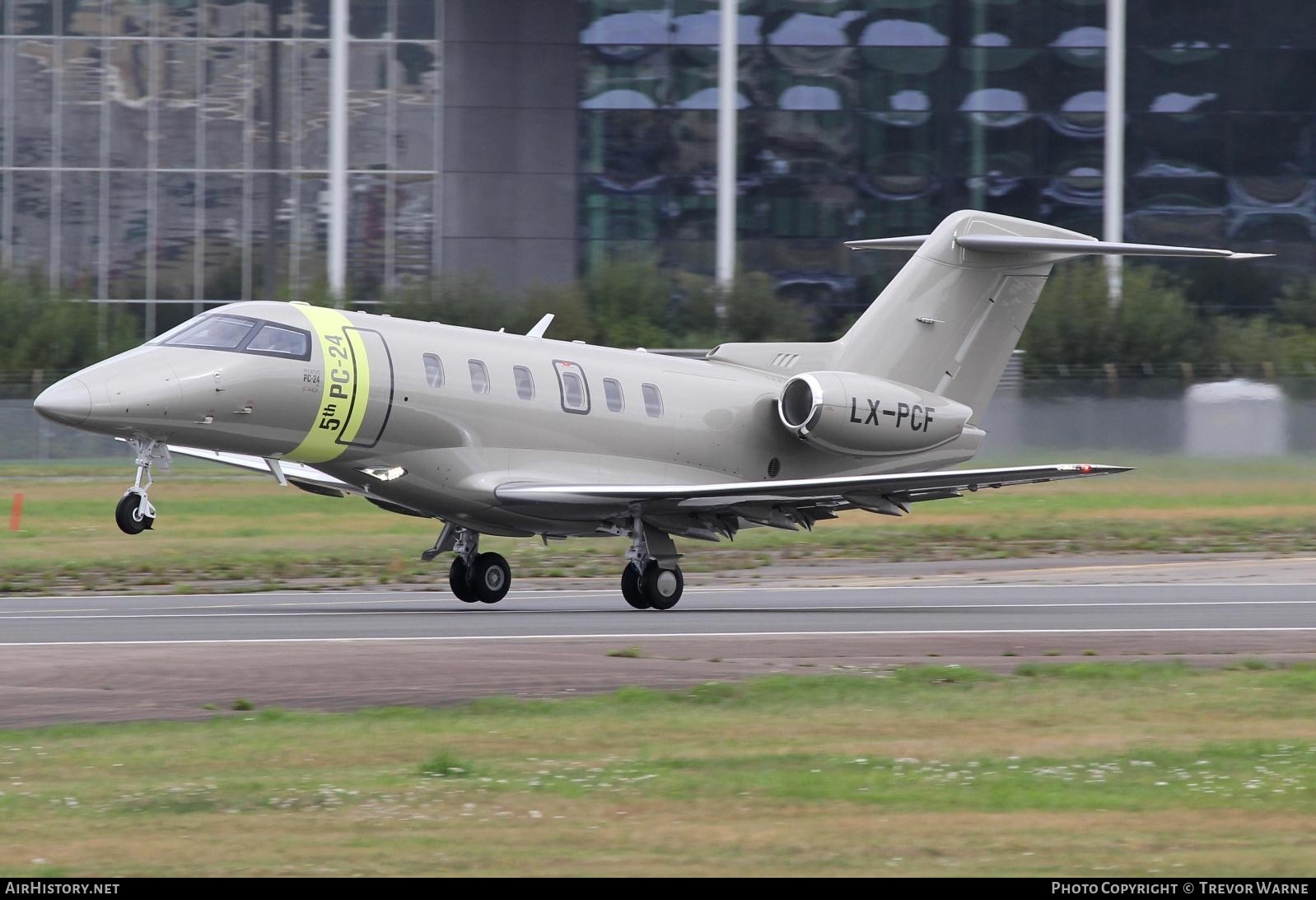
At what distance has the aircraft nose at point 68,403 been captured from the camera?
56.3 ft

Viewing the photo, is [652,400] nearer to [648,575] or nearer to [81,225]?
[648,575]

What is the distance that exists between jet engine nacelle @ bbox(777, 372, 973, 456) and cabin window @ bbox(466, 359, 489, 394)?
164 inches

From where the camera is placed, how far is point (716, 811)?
9141 millimetres

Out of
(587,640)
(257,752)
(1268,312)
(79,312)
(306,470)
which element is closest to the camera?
(257,752)

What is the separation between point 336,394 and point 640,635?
14.3ft

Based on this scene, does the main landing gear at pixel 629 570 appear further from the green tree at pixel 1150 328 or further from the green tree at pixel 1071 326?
the green tree at pixel 1150 328

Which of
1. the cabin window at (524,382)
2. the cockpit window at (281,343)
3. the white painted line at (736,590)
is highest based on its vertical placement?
the cockpit window at (281,343)

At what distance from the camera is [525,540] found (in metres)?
29.9

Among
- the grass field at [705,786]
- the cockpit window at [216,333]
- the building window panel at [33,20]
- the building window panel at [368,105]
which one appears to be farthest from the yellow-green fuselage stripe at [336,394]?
the building window panel at [33,20]

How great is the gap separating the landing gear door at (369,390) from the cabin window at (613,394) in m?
2.86

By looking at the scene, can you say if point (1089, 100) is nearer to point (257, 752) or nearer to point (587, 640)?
point (587, 640)

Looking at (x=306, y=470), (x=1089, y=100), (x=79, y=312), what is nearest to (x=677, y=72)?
(x=1089, y=100)

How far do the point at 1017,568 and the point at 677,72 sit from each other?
2582 cm

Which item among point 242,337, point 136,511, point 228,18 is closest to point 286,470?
point 242,337
